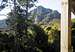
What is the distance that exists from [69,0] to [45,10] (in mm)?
7764

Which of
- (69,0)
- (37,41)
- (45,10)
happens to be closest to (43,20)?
(45,10)

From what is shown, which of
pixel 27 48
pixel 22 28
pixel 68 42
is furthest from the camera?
pixel 22 28

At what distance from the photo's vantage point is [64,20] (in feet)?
6.52

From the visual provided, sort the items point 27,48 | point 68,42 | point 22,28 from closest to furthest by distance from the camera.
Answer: point 68,42 → point 27,48 → point 22,28

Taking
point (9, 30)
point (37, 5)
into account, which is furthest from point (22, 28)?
point (37, 5)

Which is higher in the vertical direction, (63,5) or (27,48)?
(63,5)

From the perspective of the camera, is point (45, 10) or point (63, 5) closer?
point (63, 5)

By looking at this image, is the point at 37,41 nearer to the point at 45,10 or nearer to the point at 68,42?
the point at 45,10

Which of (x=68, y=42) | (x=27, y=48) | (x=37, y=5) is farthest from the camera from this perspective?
(x=37, y=5)

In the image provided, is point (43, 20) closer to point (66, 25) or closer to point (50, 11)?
point (50, 11)

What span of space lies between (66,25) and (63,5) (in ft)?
0.68

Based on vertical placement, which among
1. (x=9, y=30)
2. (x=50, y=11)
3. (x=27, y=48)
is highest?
(x=50, y=11)

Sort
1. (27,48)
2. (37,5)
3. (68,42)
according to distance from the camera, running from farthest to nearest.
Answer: (37,5)
(27,48)
(68,42)

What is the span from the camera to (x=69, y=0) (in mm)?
2041
